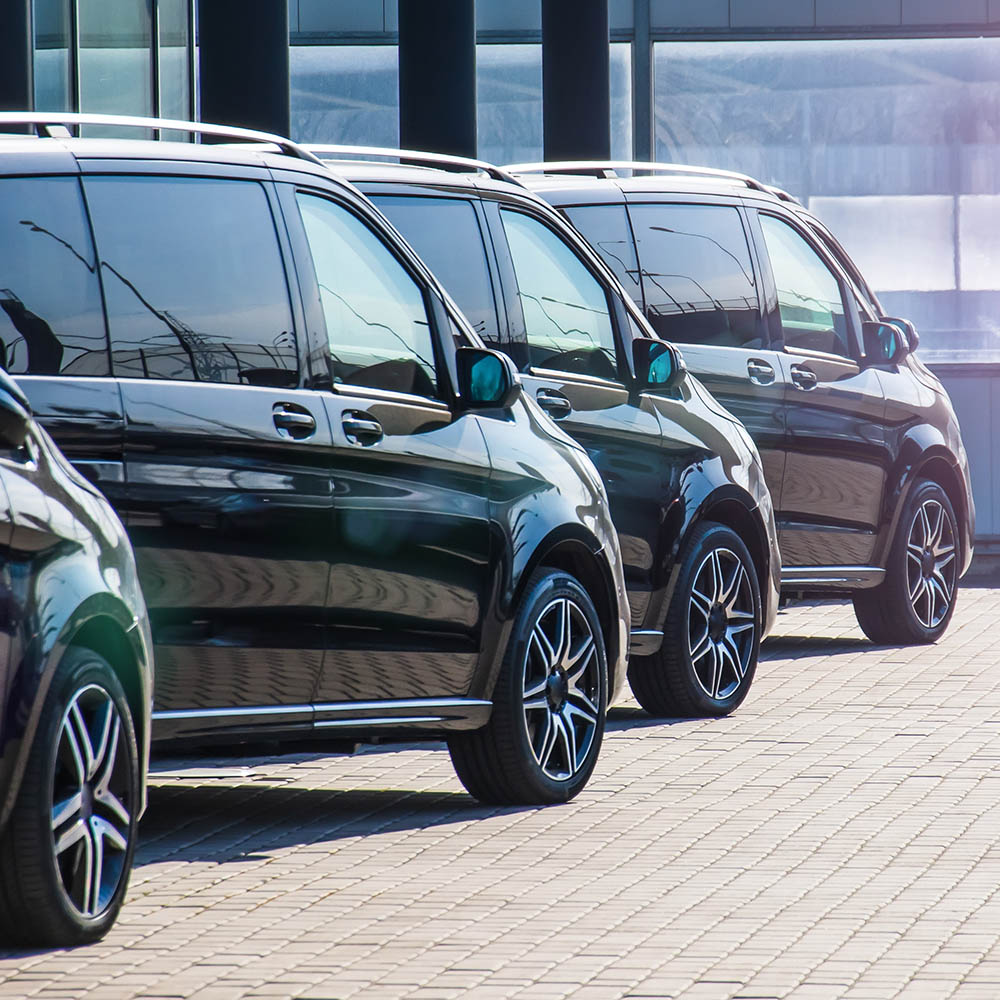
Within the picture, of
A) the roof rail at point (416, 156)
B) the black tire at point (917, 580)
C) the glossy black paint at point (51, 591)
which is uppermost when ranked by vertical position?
the roof rail at point (416, 156)

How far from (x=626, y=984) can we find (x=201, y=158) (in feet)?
9.43

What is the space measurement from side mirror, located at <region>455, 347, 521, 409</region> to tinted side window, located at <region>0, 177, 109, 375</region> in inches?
66.2

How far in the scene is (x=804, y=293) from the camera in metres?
13.4

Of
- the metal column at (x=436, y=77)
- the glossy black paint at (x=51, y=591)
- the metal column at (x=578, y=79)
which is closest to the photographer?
the glossy black paint at (x=51, y=591)

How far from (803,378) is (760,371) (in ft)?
1.35

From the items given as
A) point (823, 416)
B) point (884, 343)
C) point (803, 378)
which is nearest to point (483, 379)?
point (803, 378)

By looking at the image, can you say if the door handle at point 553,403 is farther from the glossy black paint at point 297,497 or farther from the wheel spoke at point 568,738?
the wheel spoke at point 568,738

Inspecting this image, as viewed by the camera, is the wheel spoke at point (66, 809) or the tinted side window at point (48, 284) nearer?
the wheel spoke at point (66, 809)

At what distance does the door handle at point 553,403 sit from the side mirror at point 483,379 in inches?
72.5

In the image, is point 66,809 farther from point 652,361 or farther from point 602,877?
point 652,361

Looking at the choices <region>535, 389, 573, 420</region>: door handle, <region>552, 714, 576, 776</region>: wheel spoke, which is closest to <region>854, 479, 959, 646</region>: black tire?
<region>535, 389, 573, 420</region>: door handle

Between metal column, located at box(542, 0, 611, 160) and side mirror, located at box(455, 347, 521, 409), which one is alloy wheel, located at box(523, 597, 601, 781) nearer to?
side mirror, located at box(455, 347, 521, 409)

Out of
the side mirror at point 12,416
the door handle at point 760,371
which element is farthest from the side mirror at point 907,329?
the side mirror at point 12,416

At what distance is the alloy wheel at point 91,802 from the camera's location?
5953 mm
